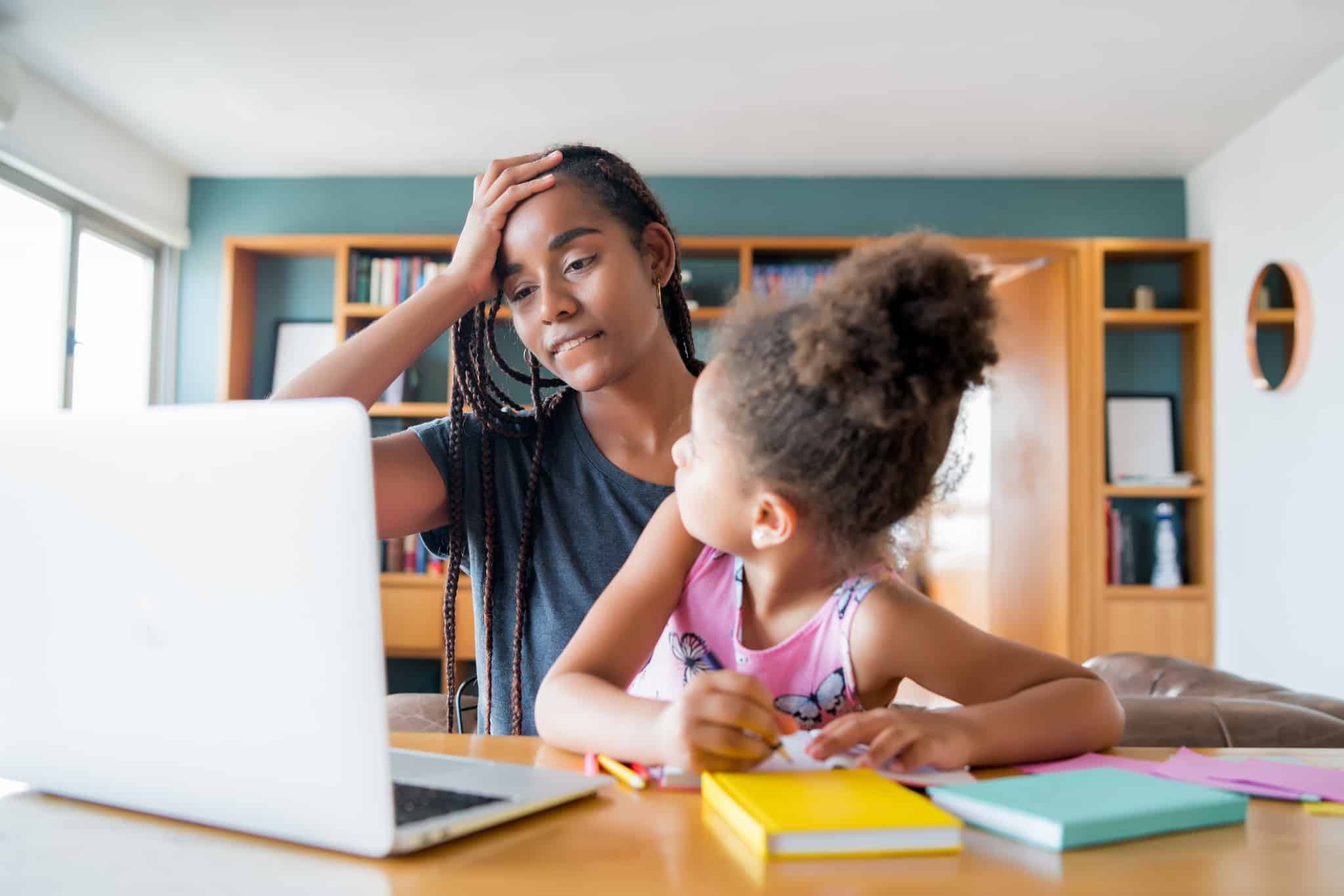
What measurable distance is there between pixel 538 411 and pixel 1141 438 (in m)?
4.21

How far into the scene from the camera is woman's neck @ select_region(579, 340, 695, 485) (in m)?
1.52

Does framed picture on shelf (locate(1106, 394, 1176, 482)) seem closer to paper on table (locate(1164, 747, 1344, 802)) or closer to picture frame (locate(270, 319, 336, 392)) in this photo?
picture frame (locate(270, 319, 336, 392))

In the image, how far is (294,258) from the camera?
532 centimetres

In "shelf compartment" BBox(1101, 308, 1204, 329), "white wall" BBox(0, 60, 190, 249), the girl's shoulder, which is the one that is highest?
"white wall" BBox(0, 60, 190, 249)

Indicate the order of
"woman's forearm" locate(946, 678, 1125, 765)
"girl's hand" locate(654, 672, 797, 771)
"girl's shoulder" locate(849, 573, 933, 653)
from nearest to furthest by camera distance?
"girl's hand" locate(654, 672, 797, 771)
"woman's forearm" locate(946, 678, 1125, 765)
"girl's shoulder" locate(849, 573, 933, 653)

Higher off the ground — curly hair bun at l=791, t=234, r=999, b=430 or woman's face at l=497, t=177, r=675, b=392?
woman's face at l=497, t=177, r=675, b=392

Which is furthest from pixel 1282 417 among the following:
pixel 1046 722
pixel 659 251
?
pixel 1046 722

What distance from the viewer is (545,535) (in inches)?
58.2

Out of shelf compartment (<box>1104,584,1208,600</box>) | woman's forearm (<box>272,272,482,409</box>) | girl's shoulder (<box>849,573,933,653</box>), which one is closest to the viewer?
girl's shoulder (<box>849,573,933,653</box>)

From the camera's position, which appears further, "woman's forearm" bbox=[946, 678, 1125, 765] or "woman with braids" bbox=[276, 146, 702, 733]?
"woman with braids" bbox=[276, 146, 702, 733]

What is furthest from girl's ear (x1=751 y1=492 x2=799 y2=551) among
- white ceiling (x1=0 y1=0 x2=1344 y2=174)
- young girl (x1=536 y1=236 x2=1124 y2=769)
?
white ceiling (x1=0 y1=0 x2=1344 y2=174)

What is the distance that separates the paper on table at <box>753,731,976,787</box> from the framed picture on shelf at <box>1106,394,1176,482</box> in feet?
15.0

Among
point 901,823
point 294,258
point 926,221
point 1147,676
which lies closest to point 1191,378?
point 926,221

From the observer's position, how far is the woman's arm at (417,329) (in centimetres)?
140
